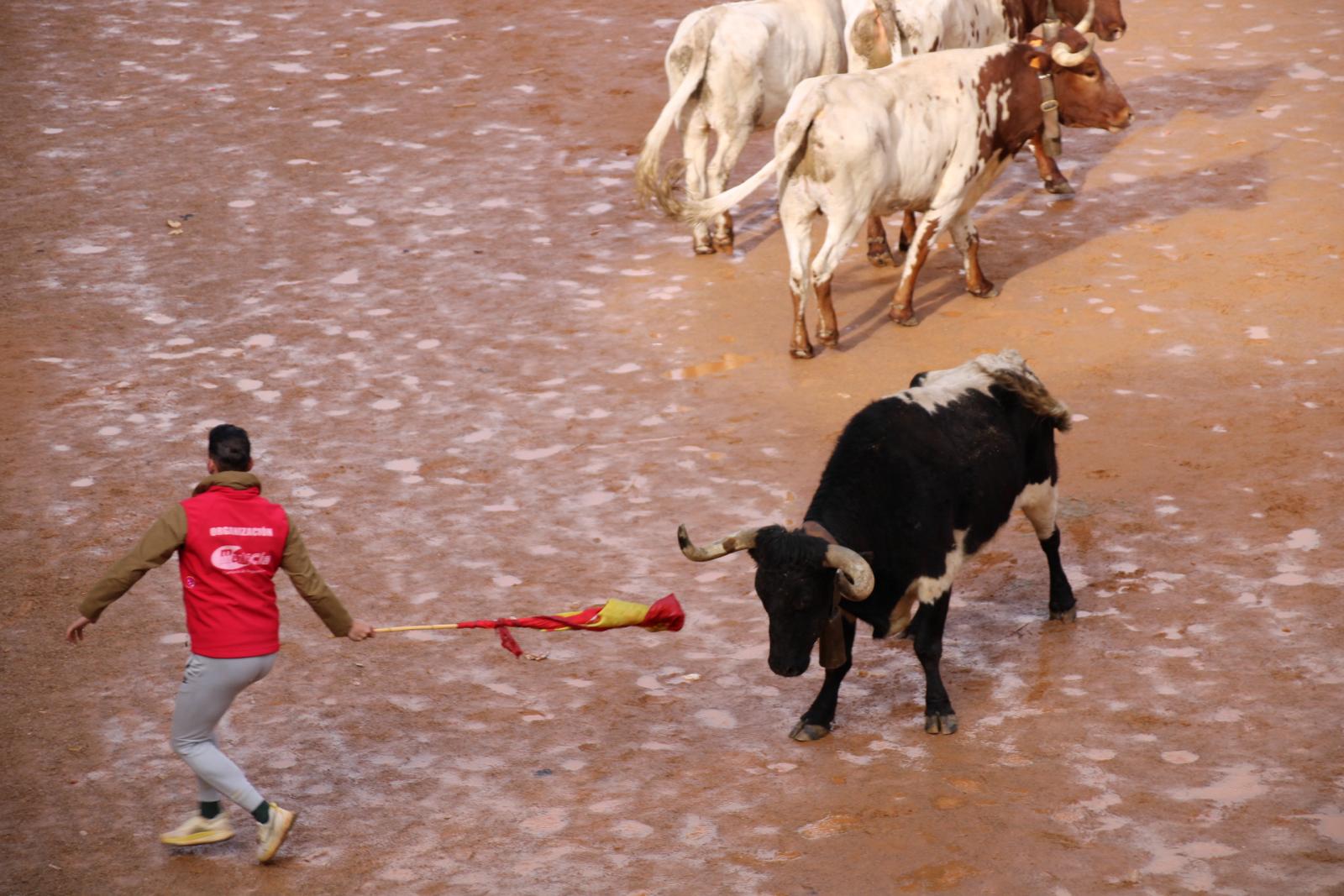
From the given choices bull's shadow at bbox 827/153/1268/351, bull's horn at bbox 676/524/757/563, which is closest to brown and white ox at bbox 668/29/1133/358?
bull's shadow at bbox 827/153/1268/351

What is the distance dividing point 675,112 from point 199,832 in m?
8.66

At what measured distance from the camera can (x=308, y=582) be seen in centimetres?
666

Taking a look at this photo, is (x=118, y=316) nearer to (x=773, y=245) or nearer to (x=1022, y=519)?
(x=773, y=245)

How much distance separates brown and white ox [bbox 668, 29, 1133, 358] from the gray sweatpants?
6.73m

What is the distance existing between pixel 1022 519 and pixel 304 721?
15.7 ft

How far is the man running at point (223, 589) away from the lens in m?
6.48

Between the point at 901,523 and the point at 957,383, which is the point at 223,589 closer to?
the point at 901,523

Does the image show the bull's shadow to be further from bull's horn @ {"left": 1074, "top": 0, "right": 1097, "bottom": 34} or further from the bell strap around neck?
the bell strap around neck

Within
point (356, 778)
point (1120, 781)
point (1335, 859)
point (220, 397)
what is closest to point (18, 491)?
point (220, 397)

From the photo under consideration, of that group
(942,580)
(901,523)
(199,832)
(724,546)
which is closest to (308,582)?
(199,832)

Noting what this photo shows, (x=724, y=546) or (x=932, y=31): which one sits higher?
(x=932, y=31)

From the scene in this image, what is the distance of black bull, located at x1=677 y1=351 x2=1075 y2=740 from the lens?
702 cm

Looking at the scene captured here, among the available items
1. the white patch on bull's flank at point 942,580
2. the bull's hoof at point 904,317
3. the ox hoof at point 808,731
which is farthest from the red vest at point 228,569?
the bull's hoof at point 904,317

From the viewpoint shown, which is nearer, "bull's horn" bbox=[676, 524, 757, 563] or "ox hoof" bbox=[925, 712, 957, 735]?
"bull's horn" bbox=[676, 524, 757, 563]
